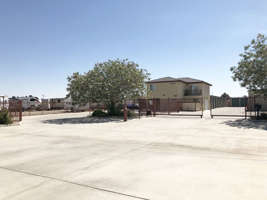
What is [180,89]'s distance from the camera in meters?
35.5

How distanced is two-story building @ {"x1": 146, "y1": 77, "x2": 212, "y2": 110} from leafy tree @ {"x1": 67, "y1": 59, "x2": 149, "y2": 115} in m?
14.3

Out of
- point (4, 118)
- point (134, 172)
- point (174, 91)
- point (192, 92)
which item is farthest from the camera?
point (192, 92)

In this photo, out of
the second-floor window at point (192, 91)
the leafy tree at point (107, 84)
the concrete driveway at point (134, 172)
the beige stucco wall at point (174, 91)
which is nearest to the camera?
the concrete driveway at point (134, 172)

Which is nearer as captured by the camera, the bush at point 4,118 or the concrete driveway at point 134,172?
the concrete driveway at point 134,172

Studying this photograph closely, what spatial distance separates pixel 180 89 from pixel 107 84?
18.7 metres

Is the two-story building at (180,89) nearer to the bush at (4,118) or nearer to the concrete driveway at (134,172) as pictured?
the bush at (4,118)

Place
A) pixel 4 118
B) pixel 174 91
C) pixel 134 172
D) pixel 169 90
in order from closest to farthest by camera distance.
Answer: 1. pixel 134 172
2. pixel 4 118
3. pixel 174 91
4. pixel 169 90

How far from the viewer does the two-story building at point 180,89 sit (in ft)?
113

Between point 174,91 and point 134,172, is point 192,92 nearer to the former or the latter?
point 174,91

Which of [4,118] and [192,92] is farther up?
[192,92]

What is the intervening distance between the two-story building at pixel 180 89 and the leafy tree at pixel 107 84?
14283 millimetres

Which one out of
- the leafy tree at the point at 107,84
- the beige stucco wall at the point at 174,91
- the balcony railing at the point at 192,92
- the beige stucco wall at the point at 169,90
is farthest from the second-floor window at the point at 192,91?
the leafy tree at the point at 107,84

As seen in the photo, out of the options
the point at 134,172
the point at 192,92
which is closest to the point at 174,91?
the point at 192,92

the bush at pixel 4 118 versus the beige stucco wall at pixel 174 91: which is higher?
the beige stucco wall at pixel 174 91
